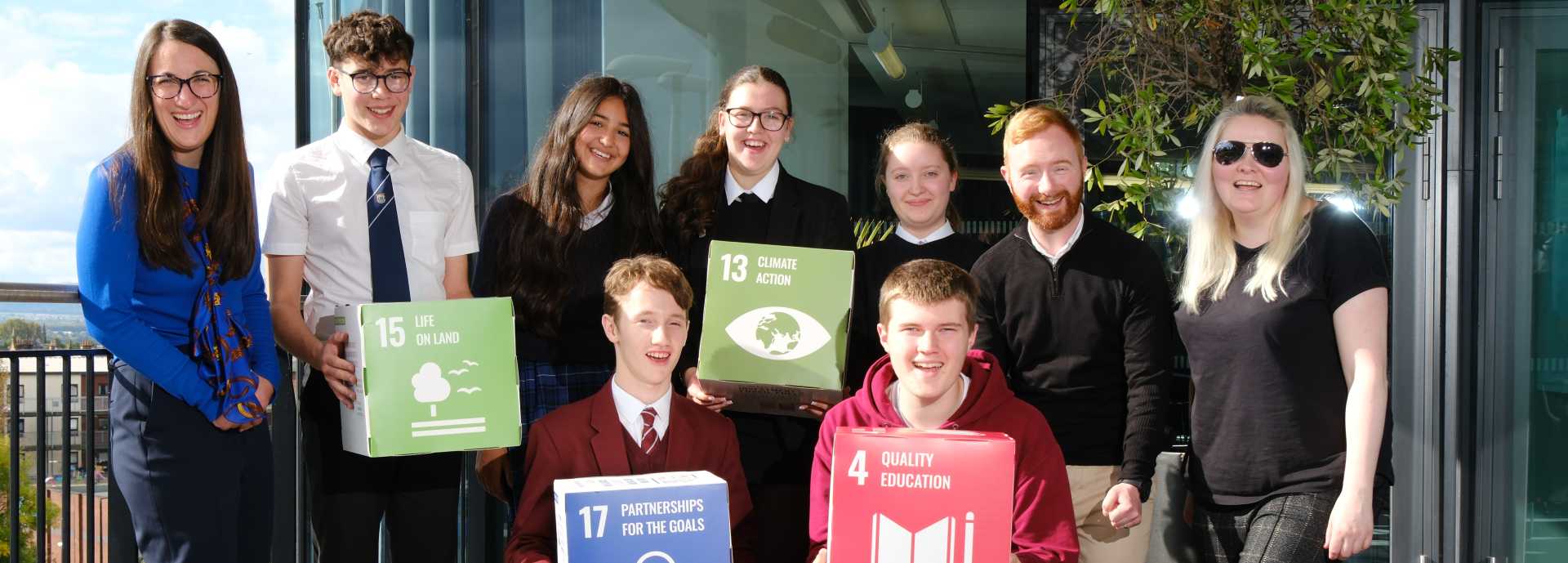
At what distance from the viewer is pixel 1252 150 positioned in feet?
7.56

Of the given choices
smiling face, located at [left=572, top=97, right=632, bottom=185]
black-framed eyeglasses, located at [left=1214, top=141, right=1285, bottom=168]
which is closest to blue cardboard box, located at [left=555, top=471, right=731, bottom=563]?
smiling face, located at [left=572, top=97, right=632, bottom=185]

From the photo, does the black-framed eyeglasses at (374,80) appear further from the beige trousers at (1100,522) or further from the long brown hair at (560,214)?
the beige trousers at (1100,522)

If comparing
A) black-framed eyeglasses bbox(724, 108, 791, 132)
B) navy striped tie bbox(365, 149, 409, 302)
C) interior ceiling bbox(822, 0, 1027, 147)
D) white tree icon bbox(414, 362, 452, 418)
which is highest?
interior ceiling bbox(822, 0, 1027, 147)

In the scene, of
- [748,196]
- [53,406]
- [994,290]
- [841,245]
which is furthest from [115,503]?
[994,290]

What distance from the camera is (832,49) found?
4.43 metres

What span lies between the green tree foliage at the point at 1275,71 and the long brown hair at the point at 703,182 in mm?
923

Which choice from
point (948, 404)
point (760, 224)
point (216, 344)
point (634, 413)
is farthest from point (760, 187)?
point (216, 344)

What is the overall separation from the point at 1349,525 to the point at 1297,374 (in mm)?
289

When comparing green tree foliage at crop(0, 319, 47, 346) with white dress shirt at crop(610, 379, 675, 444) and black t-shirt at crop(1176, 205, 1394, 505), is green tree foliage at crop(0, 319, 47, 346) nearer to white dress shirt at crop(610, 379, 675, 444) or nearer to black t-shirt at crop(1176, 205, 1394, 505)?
white dress shirt at crop(610, 379, 675, 444)

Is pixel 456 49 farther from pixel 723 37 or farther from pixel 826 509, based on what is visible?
pixel 826 509

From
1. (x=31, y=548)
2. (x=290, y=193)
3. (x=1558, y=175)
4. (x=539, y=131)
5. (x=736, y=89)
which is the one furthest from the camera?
(x=539, y=131)

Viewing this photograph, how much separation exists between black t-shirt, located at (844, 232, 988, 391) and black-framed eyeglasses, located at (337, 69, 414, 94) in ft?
3.66

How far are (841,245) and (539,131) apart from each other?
196 cm

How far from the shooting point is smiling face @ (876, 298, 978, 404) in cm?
218
